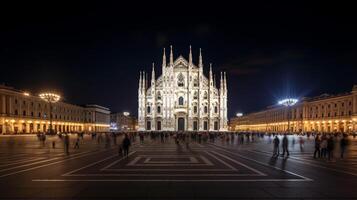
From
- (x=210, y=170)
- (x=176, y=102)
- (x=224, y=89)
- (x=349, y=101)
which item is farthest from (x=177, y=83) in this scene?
(x=210, y=170)

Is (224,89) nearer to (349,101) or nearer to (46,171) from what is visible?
(349,101)

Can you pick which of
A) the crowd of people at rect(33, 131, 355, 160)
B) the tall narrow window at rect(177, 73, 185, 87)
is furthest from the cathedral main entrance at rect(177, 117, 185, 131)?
the crowd of people at rect(33, 131, 355, 160)

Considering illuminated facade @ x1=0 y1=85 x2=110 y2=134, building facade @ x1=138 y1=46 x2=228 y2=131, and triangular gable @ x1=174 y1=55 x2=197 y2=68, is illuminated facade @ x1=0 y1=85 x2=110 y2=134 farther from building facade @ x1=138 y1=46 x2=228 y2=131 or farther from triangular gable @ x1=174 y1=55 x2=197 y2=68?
triangular gable @ x1=174 y1=55 x2=197 y2=68

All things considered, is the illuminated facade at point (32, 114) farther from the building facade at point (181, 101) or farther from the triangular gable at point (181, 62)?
the triangular gable at point (181, 62)

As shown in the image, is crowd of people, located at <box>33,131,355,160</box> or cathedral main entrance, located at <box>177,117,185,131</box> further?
cathedral main entrance, located at <box>177,117,185,131</box>

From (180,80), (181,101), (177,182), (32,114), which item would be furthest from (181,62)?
(177,182)

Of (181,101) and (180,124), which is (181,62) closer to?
(181,101)

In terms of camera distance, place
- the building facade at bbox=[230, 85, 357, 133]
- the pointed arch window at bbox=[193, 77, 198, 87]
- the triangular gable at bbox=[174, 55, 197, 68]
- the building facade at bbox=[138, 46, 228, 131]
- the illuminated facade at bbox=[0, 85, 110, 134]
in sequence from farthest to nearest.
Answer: the triangular gable at bbox=[174, 55, 197, 68] < the pointed arch window at bbox=[193, 77, 198, 87] < the building facade at bbox=[138, 46, 228, 131] < the building facade at bbox=[230, 85, 357, 133] < the illuminated facade at bbox=[0, 85, 110, 134]

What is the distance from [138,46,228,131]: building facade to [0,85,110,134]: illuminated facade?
24.2m

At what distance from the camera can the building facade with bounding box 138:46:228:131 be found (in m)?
105

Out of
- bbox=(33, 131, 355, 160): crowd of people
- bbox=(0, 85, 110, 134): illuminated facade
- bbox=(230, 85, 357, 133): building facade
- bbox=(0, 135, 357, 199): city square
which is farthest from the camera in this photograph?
bbox=(230, 85, 357, 133): building facade

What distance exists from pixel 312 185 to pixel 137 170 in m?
7.53

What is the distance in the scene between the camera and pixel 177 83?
352 feet

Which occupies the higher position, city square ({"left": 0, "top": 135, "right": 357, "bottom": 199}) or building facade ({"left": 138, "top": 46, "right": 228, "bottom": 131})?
building facade ({"left": 138, "top": 46, "right": 228, "bottom": 131})
